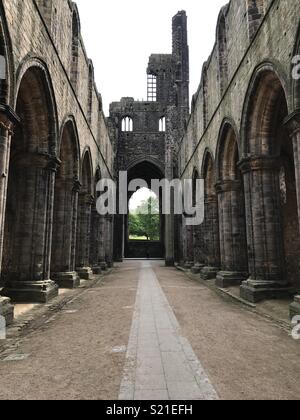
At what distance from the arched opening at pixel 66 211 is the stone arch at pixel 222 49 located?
576 cm

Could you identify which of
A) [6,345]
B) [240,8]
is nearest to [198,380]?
[6,345]

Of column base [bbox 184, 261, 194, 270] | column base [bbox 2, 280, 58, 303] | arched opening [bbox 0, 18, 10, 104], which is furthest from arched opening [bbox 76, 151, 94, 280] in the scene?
arched opening [bbox 0, 18, 10, 104]

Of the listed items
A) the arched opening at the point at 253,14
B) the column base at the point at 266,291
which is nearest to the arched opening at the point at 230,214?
the column base at the point at 266,291

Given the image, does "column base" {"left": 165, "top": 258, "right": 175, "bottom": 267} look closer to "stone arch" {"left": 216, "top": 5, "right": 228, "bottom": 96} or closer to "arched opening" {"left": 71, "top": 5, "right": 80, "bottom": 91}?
"stone arch" {"left": 216, "top": 5, "right": 228, "bottom": 96}

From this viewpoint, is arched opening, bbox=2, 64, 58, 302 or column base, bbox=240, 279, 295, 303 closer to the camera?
column base, bbox=240, 279, 295, 303

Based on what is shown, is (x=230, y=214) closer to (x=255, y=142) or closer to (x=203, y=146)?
(x=255, y=142)

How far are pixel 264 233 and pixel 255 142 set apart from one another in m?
2.54

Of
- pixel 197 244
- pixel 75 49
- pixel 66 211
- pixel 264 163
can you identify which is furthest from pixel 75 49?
pixel 197 244

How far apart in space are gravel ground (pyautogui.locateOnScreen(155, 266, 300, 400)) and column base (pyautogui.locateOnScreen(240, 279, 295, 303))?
1.57 ft

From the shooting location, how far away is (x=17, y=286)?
778cm

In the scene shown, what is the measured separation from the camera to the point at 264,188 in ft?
27.5

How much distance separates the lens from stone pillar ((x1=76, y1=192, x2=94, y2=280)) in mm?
13910

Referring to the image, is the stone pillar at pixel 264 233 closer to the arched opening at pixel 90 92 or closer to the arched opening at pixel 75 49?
the arched opening at pixel 75 49

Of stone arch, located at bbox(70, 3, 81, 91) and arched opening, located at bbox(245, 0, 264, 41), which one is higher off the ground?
stone arch, located at bbox(70, 3, 81, 91)
